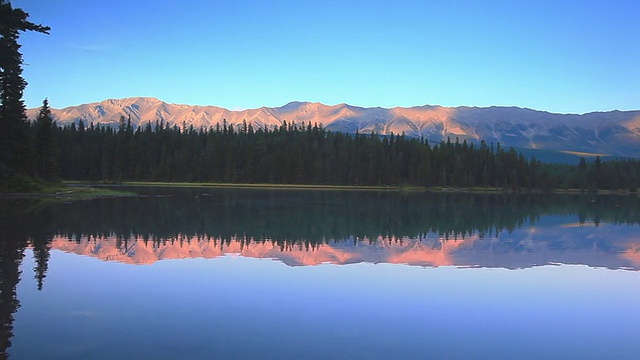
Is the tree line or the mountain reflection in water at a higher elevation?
the tree line

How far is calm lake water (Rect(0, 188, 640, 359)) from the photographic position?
1298 centimetres

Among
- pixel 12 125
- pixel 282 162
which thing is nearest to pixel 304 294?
pixel 12 125

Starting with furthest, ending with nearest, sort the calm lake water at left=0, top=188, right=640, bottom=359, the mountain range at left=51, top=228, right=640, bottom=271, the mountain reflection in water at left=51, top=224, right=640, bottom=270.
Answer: the mountain reflection in water at left=51, top=224, right=640, bottom=270 < the mountain range at left=51, top=228, right=640, bottom=271 < the calm lake water at left=0, top=188, right=640, bottom=359

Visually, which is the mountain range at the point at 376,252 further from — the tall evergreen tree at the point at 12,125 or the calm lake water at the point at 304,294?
the tall evergreen tree at the point at 12,125

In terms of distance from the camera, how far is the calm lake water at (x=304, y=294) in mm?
12977

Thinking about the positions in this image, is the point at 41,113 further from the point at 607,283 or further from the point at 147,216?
the point at 607,283

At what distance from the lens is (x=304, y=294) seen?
61.8 feet

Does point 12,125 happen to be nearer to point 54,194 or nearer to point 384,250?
point 54,194

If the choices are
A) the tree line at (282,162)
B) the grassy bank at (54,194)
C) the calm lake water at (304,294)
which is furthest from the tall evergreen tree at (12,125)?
the tree line at (282,162)

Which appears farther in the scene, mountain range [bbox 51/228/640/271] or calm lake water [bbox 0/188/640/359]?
mountain range [bbox 51/228/640/271]

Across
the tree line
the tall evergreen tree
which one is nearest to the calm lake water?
the tall evergreen tree

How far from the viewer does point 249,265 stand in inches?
967

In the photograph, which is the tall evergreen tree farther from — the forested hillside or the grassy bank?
the forested hillside

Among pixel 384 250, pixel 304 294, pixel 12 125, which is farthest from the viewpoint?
pixel 12 125
